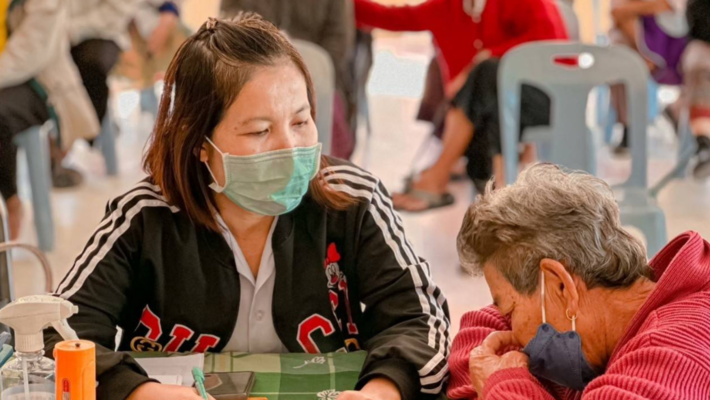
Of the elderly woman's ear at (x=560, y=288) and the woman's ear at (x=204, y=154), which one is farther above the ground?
the woman's ear at (x=204, y=154)

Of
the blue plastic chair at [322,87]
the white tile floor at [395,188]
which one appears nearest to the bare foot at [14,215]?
the white tile floor at [395,188]

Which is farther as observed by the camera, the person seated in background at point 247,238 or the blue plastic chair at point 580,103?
the blue plastic chair at point 580,103

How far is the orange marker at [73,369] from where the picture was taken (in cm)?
128

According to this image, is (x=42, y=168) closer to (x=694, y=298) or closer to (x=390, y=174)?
(x=390, y=174)

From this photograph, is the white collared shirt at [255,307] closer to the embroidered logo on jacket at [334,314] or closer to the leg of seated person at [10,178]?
the embroidered logo on jacket at [334,314]

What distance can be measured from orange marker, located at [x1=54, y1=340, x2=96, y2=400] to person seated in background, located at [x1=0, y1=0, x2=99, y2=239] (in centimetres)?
283

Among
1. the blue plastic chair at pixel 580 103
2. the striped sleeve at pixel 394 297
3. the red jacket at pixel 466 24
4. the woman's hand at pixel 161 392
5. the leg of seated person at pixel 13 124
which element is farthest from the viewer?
the red jacket at pixel 466 24

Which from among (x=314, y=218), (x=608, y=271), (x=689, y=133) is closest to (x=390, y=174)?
(x=689, y=133)

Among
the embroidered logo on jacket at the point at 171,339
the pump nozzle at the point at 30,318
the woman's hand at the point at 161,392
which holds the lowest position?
the embroidered logo on jacket at the point at 171,339

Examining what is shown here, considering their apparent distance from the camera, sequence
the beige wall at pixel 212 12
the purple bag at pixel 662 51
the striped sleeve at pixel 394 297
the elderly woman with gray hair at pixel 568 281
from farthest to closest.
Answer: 1. the beige wall at pixel 212 12
2. the purple bag at pixel 662 51
3. the striped sleeve at pixel 394 297
4. the elderly woman with gray hair at pixel 568 281

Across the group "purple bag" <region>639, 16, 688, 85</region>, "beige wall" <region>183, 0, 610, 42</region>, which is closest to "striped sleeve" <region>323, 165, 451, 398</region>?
"purple bag" <region>639, 16, 688, 85</region>

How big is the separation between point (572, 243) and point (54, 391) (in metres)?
0.74

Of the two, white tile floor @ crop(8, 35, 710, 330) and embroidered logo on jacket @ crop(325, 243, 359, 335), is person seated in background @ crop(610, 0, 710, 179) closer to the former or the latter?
white tile floor @ crop(8, 35, 710, 330)

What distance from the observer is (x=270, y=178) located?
1735 mm
